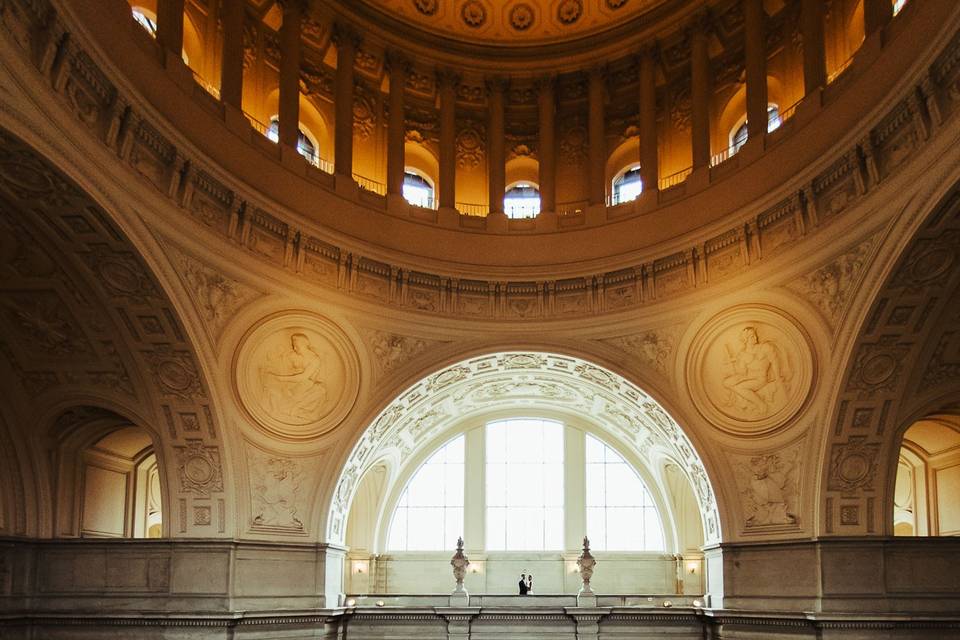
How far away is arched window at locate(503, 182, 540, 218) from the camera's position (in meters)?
32.4

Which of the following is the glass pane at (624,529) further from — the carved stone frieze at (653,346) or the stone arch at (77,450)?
the stone arch at (77,450)

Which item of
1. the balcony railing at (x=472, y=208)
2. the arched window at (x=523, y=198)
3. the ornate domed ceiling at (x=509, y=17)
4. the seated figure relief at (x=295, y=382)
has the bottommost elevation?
the seated figure relief at (x=295, y=382)

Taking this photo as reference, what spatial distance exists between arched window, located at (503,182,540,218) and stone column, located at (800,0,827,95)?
10.3 m

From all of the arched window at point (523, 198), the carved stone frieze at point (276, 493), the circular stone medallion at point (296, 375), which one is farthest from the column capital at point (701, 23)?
the carved stone frieze at point (276, 493)

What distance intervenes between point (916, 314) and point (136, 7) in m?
19.6

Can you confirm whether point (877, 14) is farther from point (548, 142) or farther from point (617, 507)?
point (617, 507)

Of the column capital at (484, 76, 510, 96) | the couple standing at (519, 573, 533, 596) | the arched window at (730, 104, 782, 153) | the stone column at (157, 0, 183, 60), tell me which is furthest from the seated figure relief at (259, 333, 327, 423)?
the arched window at (730, 104, 782, 153)

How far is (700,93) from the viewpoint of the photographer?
28.0 meters

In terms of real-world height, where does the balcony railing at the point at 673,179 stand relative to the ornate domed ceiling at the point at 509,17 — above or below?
below

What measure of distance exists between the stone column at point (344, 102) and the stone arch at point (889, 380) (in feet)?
47.9

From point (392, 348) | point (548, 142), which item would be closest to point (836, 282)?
point (548, 142)

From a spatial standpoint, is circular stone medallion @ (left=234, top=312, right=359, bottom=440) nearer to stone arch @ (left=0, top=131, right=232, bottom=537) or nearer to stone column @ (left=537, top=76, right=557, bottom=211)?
stone arch @ (left=0, top=131, right=232, bottom=537)

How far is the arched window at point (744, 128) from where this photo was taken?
2773 centimetres

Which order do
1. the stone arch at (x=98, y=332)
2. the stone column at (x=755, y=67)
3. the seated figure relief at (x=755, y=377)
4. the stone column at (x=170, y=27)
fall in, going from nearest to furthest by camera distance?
the stone arch at (x=98, y=332), the stone column at (x=170, y=27), the seated figure relief at (x=755, y=377), the stone column at (x=755, y=67)
